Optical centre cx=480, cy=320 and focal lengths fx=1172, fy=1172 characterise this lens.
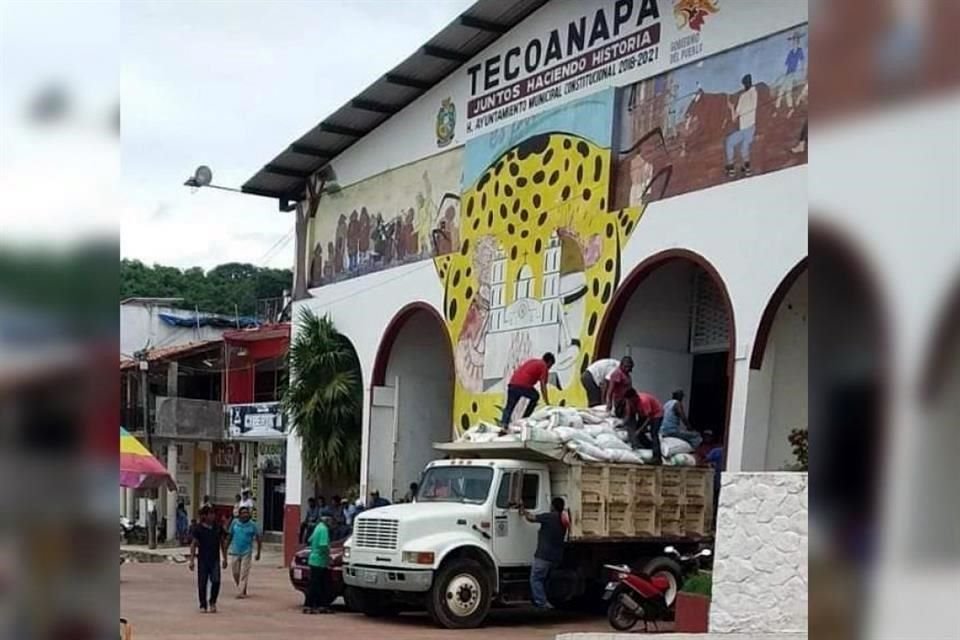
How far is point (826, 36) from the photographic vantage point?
6.30 feet

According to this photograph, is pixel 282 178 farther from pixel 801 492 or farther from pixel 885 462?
pixel 885 462

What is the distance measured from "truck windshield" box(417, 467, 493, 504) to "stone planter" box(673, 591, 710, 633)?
311cm

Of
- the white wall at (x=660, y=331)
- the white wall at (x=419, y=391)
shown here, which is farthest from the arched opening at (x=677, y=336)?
the white wall at (x=419, y=391)

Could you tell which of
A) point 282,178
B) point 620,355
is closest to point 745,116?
point 620,355

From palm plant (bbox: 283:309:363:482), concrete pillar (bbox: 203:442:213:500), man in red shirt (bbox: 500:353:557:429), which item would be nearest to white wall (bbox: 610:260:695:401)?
man in red shirt (bbox: 500:353:557:429)

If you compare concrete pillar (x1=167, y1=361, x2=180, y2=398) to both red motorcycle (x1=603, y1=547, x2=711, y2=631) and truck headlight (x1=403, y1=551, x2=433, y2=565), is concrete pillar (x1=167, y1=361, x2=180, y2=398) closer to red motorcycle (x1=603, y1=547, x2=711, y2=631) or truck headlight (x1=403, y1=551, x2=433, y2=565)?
truck headlight (x1=403, y1=551, x2=433, y2=565)

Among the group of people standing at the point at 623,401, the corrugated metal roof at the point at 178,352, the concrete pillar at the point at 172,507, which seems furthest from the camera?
the corrugated metal roof at the point at 178,352

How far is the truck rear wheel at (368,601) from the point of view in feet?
51.3

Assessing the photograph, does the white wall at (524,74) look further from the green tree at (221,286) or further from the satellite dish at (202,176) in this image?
the green tree at (221,286)

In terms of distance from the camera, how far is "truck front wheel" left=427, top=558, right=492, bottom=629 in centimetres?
1412

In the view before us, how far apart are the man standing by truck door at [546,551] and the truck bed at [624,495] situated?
0.74ft

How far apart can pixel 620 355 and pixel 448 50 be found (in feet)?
25.5

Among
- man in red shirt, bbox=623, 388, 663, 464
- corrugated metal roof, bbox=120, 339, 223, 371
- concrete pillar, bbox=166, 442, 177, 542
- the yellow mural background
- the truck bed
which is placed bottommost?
concrete pillar, bbox=166, 442, 177, 542

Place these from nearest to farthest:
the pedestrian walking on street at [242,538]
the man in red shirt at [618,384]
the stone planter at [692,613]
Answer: the stone planter at [692,613] → the man in red shirt at [618,384] → the pedestrian walking on street at [242,538]
